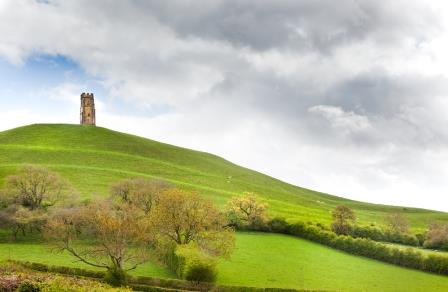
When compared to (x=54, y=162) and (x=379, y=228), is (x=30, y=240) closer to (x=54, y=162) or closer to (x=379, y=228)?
(x=54, y=162)

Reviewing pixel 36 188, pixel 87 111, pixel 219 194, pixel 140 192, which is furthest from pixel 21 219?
pixel 87 111

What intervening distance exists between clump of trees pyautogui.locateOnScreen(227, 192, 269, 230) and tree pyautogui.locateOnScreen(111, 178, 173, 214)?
52.7 feet

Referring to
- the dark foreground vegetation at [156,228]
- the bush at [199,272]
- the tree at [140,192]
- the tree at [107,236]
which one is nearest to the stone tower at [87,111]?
the dark foreground vegetation at [156,228]

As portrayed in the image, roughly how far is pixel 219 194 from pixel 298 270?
62.5 meters

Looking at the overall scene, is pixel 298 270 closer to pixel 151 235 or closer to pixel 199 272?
pixel 199 272

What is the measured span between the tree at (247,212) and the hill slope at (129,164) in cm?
1204

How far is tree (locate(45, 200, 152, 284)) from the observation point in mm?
66000

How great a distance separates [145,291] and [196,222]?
16663 millimetres

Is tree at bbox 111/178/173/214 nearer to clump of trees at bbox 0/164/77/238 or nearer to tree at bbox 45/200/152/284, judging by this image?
tree at bbox 45/200/152/284

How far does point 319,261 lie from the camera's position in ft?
282

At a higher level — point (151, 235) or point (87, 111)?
point (87, 111)

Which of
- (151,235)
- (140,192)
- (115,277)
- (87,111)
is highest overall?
(87,111)

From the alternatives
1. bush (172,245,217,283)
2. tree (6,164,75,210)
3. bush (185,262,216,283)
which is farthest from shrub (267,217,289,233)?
bush (185,262,216,283)

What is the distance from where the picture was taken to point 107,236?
218 ft
